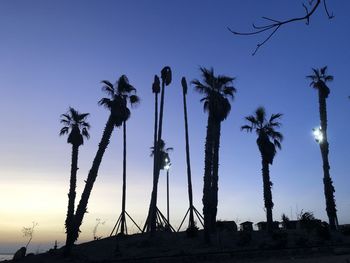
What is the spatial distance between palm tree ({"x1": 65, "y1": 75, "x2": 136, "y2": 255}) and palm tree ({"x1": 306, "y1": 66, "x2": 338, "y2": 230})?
21252mm

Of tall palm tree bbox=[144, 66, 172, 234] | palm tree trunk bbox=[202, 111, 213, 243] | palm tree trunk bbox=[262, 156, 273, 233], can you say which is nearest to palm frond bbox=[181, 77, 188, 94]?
tall palm tree bbox=[144, 66, 172, 234]

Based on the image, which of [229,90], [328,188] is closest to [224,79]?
[229,90]

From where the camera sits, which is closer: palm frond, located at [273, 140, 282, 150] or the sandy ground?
the sandy ground

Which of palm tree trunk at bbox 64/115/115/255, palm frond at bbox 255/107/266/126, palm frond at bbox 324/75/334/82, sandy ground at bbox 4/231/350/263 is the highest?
palm frond at bbox 324/75/334/82

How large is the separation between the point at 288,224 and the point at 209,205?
44.9 feet

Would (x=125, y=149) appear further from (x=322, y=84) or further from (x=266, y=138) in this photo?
(x=322, y=84)

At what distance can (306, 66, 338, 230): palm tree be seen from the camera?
40.6 meters

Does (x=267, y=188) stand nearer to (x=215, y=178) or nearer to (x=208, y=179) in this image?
(x=215, y=178)

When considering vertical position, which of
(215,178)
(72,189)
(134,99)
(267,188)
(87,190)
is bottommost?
(87,190)

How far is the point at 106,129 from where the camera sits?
35.7m

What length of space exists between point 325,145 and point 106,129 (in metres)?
23.5

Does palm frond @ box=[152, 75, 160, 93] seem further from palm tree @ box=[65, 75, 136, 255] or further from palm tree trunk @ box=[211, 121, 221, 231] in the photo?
palm tree trunk @ box=[211, 121, 221, 231]

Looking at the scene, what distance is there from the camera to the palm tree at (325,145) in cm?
4056

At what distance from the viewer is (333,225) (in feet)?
132
